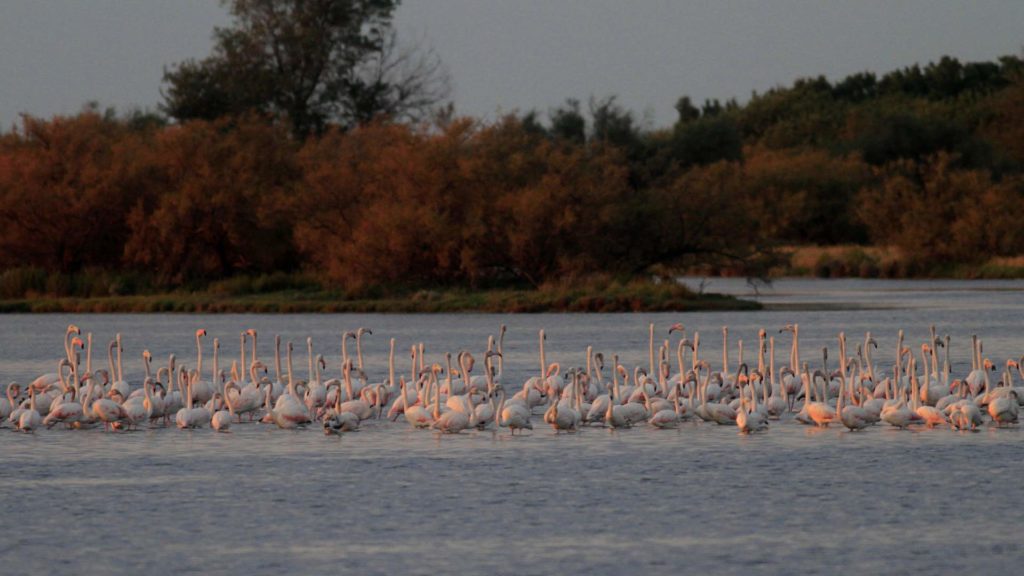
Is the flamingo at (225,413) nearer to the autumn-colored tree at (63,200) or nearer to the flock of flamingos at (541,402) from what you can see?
the flock of flamingos at (541,402)

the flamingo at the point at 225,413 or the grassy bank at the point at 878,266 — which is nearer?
the flamingo at the point at 225,413

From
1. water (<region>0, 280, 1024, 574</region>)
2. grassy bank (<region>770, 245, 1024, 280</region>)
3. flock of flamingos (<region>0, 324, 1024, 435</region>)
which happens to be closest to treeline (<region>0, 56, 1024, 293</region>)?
grassy bank (<region>770, 245, 1024, 280</region>)

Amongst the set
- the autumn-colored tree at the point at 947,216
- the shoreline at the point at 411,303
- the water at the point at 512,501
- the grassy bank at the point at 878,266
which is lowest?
the water at the point at 512,501

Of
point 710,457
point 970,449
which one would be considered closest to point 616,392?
point 710,457

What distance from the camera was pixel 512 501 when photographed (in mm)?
13281

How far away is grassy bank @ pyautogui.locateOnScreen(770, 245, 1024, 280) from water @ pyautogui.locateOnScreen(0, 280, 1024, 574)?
44.4 meters

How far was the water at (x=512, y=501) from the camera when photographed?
11.0 metres

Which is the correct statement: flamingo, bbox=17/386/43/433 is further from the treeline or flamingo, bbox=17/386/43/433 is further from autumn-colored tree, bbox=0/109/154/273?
autumn-colored tree, bbox=0/109/154/273

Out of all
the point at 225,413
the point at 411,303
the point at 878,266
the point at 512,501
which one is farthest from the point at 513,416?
the point at 878,266

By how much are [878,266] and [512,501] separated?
5226 centimetres

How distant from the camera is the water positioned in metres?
11.0

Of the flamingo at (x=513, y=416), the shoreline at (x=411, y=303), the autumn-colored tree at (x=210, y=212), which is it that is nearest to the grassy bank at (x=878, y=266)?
the shoreline at (x=411, y=303)

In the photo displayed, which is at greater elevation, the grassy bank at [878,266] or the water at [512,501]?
the grassy bank at [878,266]

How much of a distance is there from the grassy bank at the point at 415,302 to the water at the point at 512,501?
24347mm
